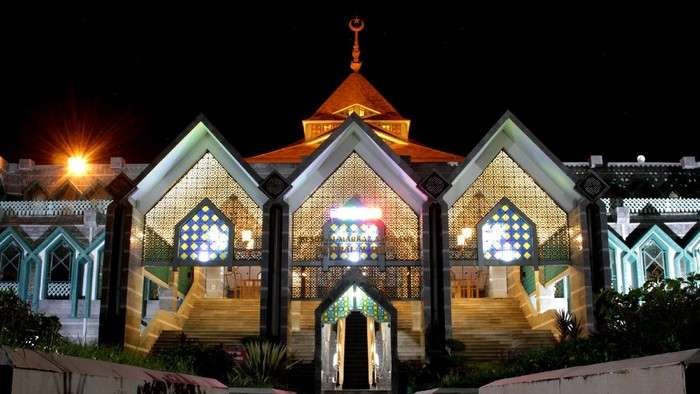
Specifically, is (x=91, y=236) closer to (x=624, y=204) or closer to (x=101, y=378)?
(x=624, y=204)

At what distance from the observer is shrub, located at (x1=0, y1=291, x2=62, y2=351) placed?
941cm

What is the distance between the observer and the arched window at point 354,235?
26.1 meters

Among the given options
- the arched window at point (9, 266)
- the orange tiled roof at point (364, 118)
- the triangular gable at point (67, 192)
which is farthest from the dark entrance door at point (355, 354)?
the triangular gable at point (67, 192)

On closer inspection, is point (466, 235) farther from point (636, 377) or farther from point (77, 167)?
point (77, 167)

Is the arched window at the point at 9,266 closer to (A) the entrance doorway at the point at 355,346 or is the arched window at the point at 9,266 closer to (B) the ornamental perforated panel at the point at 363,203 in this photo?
(B) the ornamental perforated panel at the point at 363,203

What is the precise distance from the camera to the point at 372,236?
2641cm

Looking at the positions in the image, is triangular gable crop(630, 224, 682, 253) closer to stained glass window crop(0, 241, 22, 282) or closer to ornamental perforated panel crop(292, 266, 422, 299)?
ornamental perforated panel crop(292, 266, 422, 299)

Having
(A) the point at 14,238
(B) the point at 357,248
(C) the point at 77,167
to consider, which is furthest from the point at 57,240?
(C) the point at 77,167

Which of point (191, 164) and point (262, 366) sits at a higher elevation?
point (191, 164)

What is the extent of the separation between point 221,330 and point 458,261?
8353 millimetres

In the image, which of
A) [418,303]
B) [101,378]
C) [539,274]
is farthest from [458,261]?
[101,378]

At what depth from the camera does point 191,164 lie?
2716cm

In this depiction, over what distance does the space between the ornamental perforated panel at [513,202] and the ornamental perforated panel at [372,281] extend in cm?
180

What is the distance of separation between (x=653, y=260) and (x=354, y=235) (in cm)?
1160
